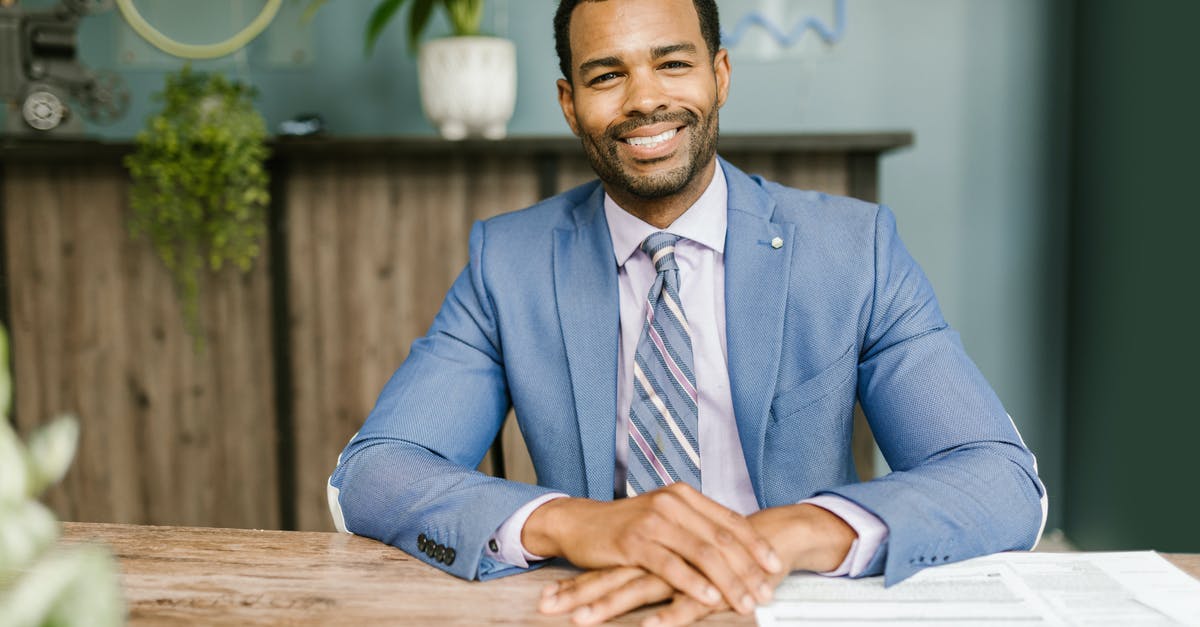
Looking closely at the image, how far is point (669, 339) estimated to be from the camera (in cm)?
143

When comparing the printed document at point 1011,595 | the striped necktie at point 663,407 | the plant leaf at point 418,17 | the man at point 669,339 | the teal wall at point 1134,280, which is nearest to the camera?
the printed document at point 1011,595

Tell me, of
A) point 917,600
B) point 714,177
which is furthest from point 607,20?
point 917,600

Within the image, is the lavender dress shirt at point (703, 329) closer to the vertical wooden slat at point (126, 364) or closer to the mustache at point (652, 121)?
the mustache at point (652, 121)

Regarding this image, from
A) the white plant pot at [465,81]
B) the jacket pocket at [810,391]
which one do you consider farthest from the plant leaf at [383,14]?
the jacket pocket at [810,391]

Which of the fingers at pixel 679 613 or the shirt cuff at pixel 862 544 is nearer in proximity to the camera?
the fingers at pixel 679 613

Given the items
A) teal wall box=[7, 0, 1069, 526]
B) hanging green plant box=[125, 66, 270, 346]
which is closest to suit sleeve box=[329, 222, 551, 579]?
hanging green plant box=[125, 66, 270, 346]

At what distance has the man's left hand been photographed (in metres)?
0.87

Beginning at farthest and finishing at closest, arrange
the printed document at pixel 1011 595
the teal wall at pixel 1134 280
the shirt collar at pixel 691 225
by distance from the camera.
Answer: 1. the teal wall at pixel 1134 280
2. the shirt collar at pixel 691 225
3. the printed document at pixel 1011 595

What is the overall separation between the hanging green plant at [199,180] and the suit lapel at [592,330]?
1.31 metres

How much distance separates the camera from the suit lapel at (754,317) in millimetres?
1425

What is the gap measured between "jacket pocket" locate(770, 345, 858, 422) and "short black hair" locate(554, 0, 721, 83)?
0.61 m

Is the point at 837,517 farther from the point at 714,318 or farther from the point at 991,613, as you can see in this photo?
the point at 714,318

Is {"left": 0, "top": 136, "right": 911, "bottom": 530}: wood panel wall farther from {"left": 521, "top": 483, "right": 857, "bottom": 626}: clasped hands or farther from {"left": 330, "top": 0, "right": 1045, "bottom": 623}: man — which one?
{"left": 521, "top": 483, "right": 857, "bottom": 626}: clasped hands

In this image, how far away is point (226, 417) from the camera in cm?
269
